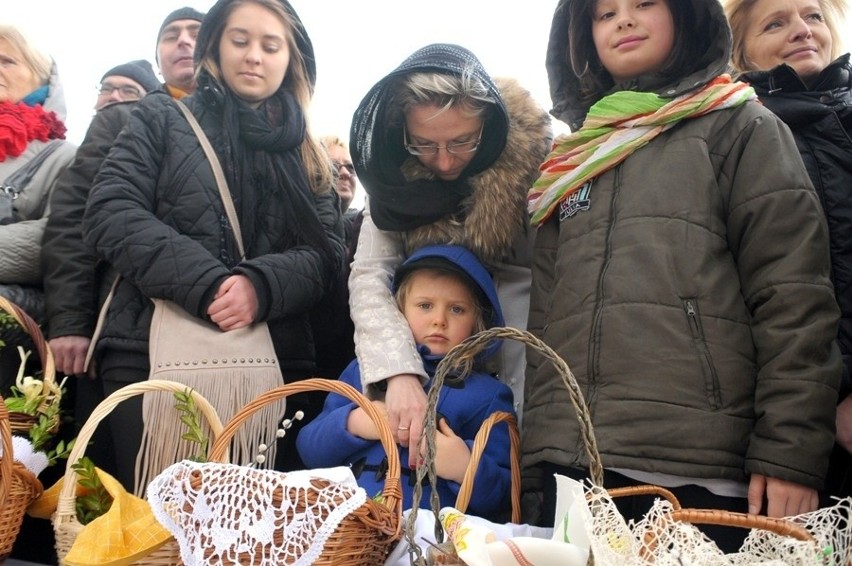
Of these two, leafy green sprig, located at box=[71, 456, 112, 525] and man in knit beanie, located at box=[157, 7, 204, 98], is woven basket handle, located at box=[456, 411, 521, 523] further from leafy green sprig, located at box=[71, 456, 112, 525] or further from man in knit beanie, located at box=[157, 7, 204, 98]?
man in knit beanie, located at box=[157, 7, 204, 98]

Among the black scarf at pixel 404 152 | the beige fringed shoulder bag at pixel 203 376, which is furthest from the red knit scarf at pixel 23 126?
the black scarf at pixel 404 152

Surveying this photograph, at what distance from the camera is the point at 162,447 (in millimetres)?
1853

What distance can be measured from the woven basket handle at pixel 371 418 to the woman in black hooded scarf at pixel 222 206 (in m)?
0.43

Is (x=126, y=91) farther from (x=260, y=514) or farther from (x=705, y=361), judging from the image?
(x=705, y=361)

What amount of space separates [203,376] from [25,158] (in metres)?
1.13

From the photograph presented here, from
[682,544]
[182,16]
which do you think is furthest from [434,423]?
[182,16]

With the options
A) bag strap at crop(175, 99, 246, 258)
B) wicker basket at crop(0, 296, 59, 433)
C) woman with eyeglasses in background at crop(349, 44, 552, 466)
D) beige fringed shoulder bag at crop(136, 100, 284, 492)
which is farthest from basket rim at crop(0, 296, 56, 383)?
woman with eyeglasses in background at crop(349, 44, 552, 466)

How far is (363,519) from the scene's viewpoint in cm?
127

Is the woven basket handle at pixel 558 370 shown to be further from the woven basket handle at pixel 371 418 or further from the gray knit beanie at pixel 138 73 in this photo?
the gray knit beanie at pixel 138 73

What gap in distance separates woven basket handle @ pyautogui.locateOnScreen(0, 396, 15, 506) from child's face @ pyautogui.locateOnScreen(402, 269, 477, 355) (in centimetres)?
93

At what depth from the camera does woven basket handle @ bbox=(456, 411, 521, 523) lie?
152 centimetres

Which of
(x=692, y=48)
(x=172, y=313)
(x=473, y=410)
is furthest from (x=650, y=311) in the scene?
(x=172, y=313)

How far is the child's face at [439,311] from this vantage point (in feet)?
6.26

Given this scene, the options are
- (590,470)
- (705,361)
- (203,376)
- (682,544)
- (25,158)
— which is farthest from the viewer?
(25,158)
